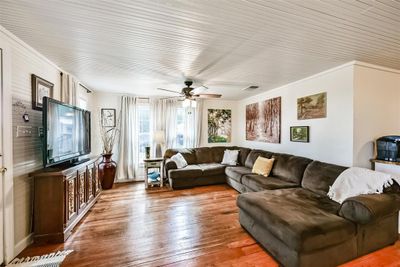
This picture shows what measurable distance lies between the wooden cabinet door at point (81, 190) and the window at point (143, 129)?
224 centimetres

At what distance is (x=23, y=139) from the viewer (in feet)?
7.25

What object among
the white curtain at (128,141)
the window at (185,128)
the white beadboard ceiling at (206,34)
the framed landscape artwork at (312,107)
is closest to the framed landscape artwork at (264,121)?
the framed landscape artwork at (312,107)

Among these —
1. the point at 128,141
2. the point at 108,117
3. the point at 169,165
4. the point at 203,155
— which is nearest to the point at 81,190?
the point at 169,165

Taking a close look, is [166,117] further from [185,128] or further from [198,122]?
[198,122]

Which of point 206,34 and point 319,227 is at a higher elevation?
point 206,34

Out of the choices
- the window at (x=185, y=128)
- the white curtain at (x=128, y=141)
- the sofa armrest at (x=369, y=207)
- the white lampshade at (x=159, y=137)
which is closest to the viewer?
the sofa armrest at (x=369, y=207)

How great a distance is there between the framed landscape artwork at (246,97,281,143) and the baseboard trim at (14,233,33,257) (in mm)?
4574

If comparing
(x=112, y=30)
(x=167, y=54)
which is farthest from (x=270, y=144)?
(x=112, y=30)

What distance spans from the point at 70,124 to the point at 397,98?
5.31 m

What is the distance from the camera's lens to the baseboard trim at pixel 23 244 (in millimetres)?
2052

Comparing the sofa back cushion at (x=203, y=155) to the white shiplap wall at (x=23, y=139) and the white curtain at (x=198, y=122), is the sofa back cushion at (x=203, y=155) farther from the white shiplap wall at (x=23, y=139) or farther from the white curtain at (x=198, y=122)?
the white shiplap wall at (x=23, y=139)

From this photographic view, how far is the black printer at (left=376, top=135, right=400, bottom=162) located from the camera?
8.32 feet

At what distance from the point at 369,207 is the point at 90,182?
12.8 ft

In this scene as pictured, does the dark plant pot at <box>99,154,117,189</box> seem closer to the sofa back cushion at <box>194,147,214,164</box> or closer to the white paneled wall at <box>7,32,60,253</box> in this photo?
the white paneled wall at <box>7,32,60,253</box>
